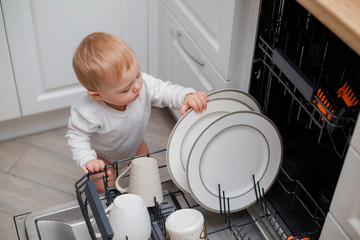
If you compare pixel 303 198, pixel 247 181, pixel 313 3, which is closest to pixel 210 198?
pixel 247 181

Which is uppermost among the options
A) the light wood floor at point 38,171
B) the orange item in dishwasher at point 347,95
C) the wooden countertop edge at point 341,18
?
the wooden countertop edge at point 341,18

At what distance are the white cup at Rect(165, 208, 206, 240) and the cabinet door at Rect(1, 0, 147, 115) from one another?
91 cm

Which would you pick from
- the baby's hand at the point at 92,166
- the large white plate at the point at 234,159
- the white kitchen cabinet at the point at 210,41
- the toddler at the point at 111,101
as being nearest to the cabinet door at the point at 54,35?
the white kitchen cabinet at the point at 210,41

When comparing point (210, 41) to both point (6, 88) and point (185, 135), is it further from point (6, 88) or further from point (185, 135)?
point (6, 88)

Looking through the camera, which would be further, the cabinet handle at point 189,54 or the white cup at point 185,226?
the cabinet handle at point 189,54

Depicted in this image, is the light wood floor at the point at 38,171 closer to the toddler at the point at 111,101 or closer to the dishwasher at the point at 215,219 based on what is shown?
the toddler at the point at 111,101

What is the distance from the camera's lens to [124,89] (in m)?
1.24

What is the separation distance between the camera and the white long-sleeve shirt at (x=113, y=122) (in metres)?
1.30

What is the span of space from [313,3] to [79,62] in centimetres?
60

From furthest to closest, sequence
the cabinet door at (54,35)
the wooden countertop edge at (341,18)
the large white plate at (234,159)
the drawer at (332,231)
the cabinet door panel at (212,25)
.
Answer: the cabinet door at (54,35)
the cabinet door panel at (212,25)
the large white plate at (234,159)
the drawer at (332,231)
the wooden countertop edge at (341,18)

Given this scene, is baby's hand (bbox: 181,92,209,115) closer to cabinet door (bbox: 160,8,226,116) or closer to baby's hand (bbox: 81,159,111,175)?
cabinet door (bbox: 160,8,226,116)

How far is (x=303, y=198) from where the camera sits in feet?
4.16

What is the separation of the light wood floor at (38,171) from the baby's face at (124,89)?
0.43m

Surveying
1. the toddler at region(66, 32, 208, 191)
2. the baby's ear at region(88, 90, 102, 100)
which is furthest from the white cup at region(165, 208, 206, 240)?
the baby's ear at region(88, 90, 102, 100)
